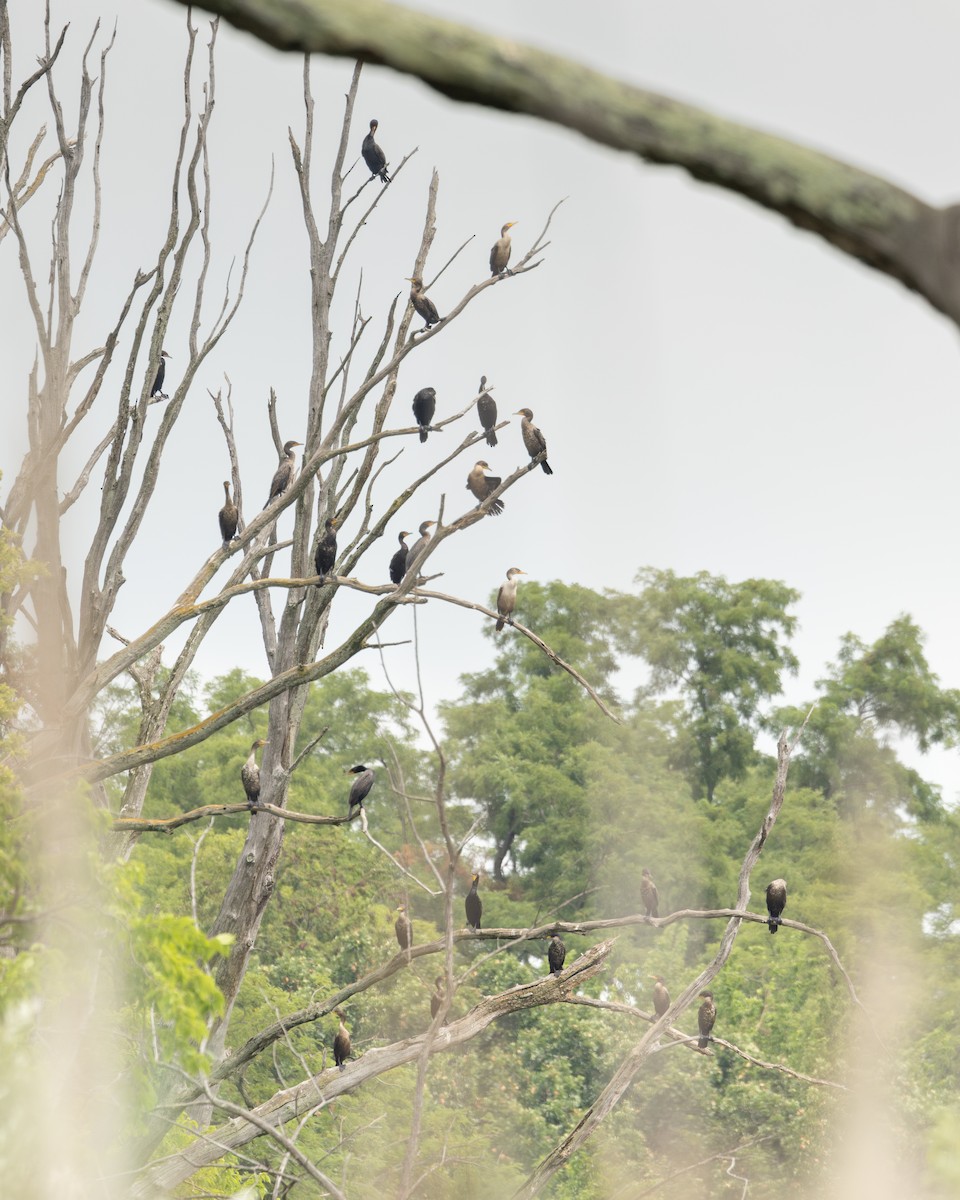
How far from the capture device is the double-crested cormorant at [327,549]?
9.78m

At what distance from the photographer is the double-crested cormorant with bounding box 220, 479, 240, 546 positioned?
1004 centimetres

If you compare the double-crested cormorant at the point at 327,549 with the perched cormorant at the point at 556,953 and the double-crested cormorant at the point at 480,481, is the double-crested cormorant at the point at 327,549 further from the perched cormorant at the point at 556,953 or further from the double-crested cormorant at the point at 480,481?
the perched cormorant at the point at 556,953

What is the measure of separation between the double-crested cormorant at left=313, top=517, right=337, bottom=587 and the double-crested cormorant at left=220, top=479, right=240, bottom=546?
658 millimetres

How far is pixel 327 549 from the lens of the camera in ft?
32.6

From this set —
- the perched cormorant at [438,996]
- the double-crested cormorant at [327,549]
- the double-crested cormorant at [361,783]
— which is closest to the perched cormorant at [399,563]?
the double-crested cormorant at [327,549]

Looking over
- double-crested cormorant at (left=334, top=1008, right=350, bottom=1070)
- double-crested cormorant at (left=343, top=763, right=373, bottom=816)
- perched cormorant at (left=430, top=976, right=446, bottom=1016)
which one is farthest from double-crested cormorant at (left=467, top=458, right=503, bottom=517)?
double-crested cormorant at (left=334, top=1008, right=350, bottom=1070)

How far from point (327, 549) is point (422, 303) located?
1926mm

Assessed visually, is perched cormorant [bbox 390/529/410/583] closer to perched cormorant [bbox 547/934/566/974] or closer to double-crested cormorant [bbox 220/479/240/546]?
double-crested cormorant [bbox 220/479/240/546]

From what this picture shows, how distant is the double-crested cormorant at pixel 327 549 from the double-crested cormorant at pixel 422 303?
63.0 inches

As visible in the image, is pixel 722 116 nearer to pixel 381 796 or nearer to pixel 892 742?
pixel 381 796

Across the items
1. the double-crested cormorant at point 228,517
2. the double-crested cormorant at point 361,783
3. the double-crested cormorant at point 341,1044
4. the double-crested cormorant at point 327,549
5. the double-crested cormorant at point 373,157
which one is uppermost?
the double-crested cormorant at point 373,157

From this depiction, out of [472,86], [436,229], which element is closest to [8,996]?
[472,86]

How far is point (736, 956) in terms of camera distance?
1008 inches

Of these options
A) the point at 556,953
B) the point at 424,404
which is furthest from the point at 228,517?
the point at 556,953
